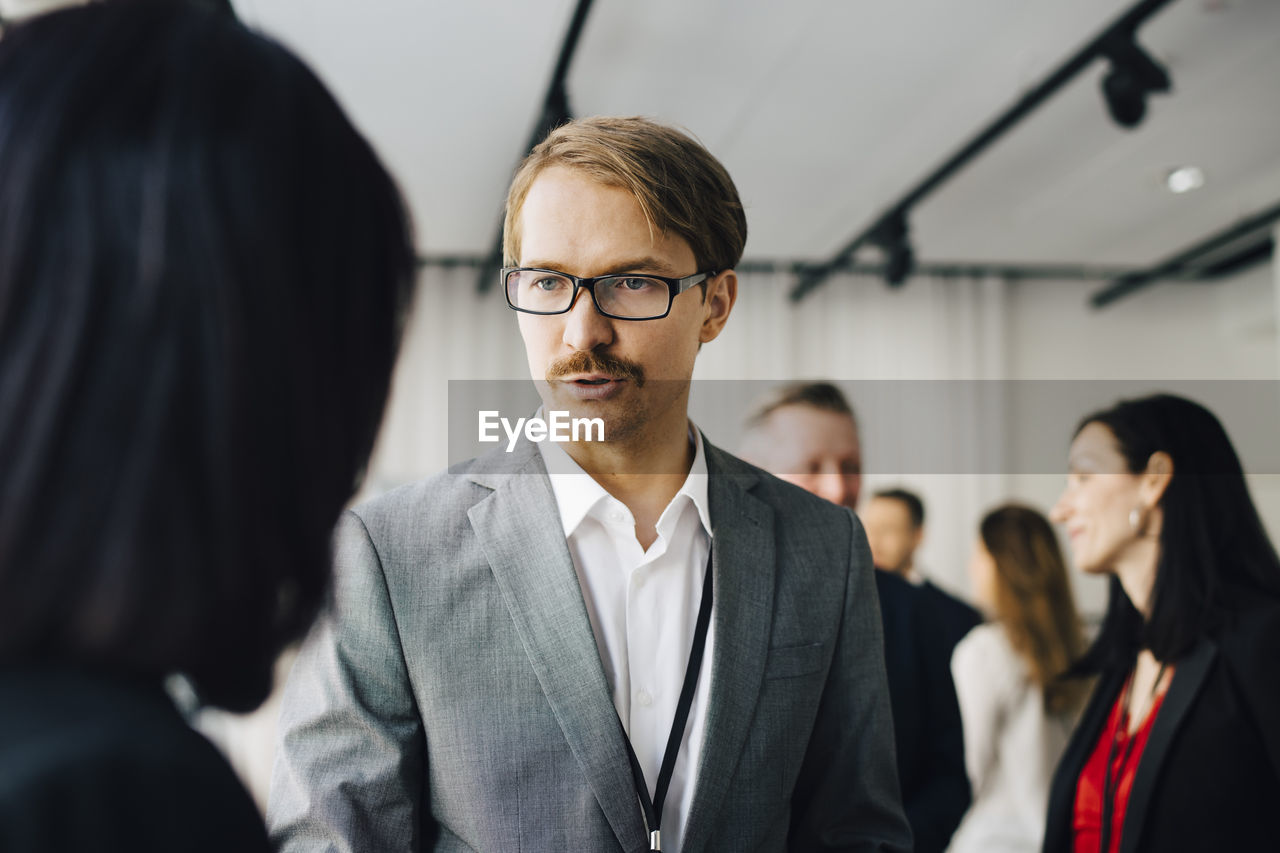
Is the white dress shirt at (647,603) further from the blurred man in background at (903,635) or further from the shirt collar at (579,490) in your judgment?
the blurred man in background at (903,635)

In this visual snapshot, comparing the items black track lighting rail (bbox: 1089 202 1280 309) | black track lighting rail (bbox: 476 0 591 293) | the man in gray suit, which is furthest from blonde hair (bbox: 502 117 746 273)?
black track lighting rail (bbox: 1089 202 1280 309)

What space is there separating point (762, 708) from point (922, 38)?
3.59 metres

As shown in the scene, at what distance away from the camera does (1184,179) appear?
5684 mm

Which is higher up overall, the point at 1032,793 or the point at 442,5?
the point at 442,5

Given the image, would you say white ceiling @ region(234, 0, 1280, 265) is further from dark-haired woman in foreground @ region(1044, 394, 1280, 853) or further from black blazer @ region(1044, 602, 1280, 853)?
black blazer @ region(1044, 602, 1280, 853)

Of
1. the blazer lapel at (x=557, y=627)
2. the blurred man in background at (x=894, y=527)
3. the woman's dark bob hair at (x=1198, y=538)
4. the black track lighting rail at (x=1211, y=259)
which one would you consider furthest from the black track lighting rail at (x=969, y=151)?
the blazer lapel at (x=557, y=627)

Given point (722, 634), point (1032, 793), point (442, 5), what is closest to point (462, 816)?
point (722, 634)

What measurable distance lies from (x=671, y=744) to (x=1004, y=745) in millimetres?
2148

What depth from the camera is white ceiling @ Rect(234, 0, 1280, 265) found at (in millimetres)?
3971

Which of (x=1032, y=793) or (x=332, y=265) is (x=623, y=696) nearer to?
(x=332, y=265)

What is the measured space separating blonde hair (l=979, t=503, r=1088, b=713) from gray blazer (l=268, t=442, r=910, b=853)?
6.01ft

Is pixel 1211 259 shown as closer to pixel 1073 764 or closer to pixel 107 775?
pixel 1073 764

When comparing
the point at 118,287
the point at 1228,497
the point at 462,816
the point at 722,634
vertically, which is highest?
the point at 118,287

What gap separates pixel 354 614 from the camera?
4.18 feet
